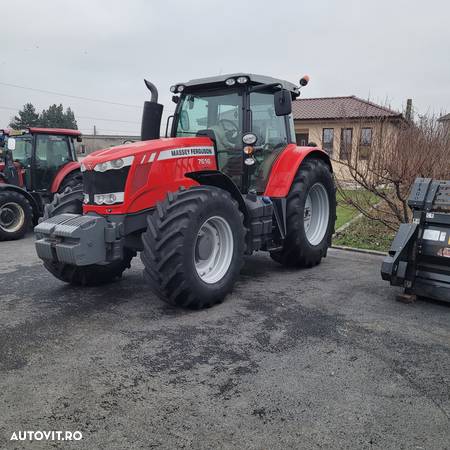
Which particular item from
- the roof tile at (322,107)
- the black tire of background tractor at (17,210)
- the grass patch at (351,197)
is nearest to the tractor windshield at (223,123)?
the grass patch at (351,197)

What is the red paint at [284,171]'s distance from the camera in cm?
515

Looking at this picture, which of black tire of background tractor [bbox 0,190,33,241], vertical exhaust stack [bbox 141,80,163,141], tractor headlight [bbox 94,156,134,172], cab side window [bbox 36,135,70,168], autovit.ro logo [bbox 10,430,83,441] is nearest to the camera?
autovit.ro logo [bbox 10,430,83,441]

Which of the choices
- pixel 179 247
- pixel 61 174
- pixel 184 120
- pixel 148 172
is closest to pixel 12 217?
pixel 61 174

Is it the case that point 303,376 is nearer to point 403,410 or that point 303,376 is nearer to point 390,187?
point 403,410

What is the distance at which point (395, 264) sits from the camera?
14.2ft

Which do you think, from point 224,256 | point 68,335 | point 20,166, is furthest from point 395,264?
point 20,166

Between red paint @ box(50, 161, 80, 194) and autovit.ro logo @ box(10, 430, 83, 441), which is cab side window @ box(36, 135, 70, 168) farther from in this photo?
autovit.ro logo @ box(10, 430, 83, 441)

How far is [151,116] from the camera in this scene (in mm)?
4637

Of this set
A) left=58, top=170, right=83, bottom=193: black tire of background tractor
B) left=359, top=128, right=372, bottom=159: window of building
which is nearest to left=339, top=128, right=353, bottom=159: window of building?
left=359, top=128, right=372, bottom=159: window of building

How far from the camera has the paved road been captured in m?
2.32

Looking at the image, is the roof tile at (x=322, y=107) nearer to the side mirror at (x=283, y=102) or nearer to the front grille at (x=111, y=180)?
the side mirror at (x=283, y=102)

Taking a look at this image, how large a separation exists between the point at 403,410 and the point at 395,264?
2045 millimetres

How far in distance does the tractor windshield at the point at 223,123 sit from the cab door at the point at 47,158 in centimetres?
521

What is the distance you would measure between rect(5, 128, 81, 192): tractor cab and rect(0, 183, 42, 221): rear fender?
0.44 m
